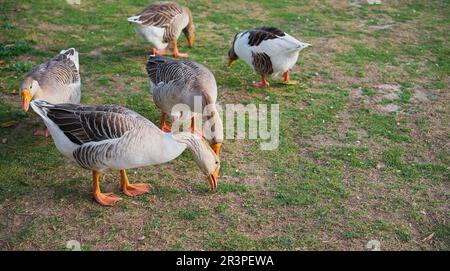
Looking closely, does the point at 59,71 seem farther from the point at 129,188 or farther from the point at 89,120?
the point at 129,188

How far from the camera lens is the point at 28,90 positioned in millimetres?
5211

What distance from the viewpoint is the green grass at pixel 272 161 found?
14.1 ft

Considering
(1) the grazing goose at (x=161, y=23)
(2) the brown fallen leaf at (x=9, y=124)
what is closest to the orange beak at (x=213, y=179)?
(2) the brown fallen leaf at (x=9, y=124)

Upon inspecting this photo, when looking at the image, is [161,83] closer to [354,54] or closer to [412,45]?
[354,54]

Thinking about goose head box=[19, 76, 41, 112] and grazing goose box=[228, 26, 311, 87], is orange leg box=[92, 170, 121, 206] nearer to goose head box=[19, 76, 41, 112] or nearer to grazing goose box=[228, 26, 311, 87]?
goose head box=[19, 76, 41, 112]

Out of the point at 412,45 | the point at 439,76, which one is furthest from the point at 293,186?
the point at 412,45

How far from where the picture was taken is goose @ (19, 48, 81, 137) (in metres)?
5.23

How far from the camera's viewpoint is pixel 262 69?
6844 mm

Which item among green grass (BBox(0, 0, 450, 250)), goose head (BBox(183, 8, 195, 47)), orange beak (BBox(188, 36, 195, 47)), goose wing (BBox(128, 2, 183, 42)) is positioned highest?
goose wing (BBox(128, 2, 183, 42))

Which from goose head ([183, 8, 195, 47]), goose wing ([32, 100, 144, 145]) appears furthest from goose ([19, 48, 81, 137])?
goose head ([183, 8, 195, 47])

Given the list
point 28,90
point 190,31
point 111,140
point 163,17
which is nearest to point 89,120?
point 111,140

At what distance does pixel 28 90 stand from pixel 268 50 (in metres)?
3.09

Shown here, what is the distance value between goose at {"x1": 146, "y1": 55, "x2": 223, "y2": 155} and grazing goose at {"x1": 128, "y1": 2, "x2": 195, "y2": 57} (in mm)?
1650

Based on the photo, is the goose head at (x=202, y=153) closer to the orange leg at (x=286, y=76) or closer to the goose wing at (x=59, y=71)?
the goose wing at (x=59, y=71)
